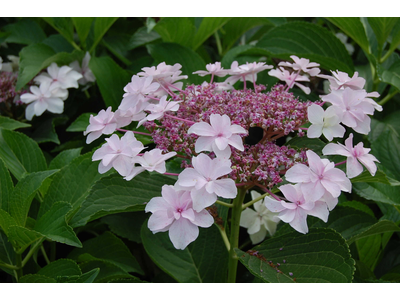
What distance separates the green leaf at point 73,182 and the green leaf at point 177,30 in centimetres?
57

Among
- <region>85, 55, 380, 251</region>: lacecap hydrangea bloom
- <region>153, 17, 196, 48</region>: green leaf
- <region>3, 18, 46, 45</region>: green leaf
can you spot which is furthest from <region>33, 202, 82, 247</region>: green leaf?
<region>3, 18, 46, 45</region>: green leaf

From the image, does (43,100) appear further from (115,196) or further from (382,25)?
(382,25)

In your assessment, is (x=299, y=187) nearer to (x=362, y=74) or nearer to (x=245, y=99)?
(x=245, y=99)

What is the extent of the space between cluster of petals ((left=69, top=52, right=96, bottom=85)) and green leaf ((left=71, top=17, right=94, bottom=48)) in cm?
6

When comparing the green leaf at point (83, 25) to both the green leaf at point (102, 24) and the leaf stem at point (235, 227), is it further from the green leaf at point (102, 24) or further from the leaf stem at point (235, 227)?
the leaf stem at point (235, 227)

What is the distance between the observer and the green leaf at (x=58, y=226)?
67cm

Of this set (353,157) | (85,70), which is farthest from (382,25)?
(85,70)

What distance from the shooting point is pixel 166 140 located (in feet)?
2.12

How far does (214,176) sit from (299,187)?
119 mm

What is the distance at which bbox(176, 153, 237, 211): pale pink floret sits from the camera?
0.52m

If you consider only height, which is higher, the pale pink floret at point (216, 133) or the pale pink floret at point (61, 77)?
the pale pink floret at point (216, 133)

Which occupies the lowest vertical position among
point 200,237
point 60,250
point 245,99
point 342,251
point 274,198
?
point 60,250

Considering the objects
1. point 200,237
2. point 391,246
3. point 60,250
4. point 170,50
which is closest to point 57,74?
point 170,50

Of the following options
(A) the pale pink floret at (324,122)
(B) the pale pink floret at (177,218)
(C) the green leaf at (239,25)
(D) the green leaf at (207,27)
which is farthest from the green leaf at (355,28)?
(B) the pale pink floret at (177,218)
